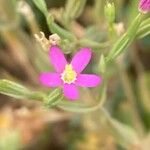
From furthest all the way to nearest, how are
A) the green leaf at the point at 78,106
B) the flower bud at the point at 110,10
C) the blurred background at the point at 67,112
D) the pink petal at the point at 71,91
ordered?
the blurred background at the point at 67,112, the green leaf at the point at 78,106, the flower bud at the point at 110,10, the pink petal at the point at 71,91

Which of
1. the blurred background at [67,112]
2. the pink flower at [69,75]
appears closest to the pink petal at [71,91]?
the pink flower at [69,75]

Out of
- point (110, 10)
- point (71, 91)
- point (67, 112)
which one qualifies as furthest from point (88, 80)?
point (67, 112)

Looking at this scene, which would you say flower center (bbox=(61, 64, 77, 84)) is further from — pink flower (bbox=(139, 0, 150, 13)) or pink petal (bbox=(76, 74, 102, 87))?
pink flower (bbox=(139, 0, 150, 13))

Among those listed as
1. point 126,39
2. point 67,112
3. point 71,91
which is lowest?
point 71,91

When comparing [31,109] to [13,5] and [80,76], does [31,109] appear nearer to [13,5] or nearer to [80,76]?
[13,5]

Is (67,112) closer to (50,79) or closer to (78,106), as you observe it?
(78,106)

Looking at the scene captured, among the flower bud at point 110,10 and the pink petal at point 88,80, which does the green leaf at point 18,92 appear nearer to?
the pink petal at point 88,80
